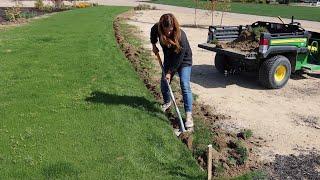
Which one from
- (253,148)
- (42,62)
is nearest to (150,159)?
(253,148)

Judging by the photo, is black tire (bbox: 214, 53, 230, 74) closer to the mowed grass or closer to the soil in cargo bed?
the soil in cargo bed

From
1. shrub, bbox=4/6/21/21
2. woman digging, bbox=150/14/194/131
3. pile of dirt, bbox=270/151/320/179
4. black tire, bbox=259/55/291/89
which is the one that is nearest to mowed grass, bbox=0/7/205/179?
woman digging, bbox=150/14/194/131

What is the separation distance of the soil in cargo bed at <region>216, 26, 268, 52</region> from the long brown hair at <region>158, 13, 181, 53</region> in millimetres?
3487

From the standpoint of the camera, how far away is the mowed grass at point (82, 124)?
5312 millimetres

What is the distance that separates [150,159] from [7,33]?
12.1 metres

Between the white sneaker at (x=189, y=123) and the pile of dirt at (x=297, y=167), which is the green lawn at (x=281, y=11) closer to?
the white sneaker at (x=189, y=123)

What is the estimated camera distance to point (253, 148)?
20.7 ft

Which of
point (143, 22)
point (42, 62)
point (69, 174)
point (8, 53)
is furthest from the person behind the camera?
point (143, 22)

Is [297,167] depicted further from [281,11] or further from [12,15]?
[281,11]

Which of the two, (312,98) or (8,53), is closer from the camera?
(312,98)

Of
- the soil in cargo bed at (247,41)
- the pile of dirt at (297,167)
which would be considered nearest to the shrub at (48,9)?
the soil in cargo bed at (247,41)

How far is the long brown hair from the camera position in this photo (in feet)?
21.1

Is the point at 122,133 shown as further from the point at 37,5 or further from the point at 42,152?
the point at 37,5

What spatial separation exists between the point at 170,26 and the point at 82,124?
1.89 meters
